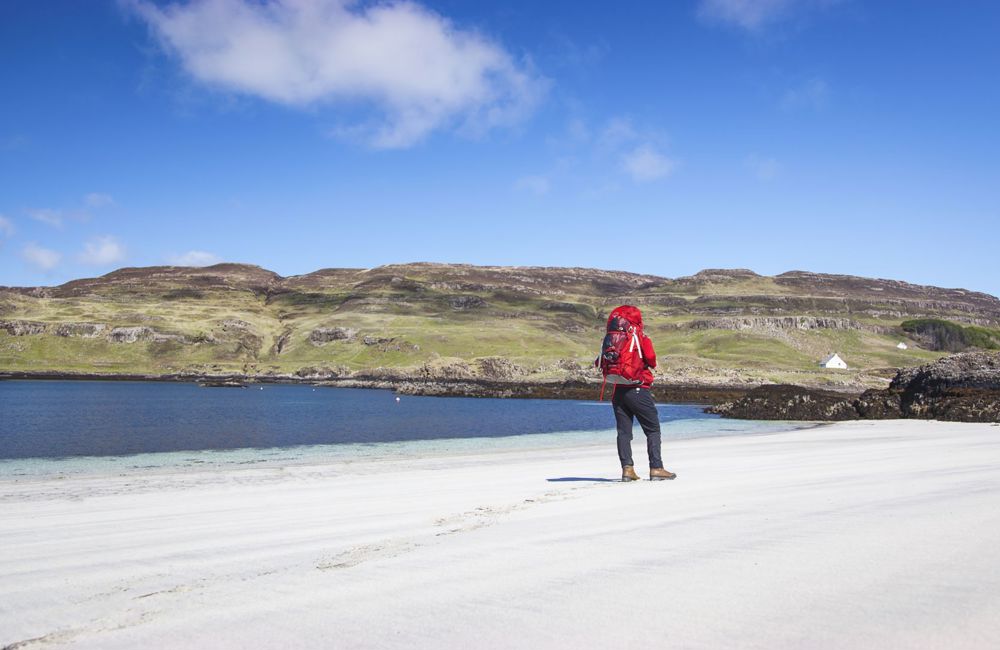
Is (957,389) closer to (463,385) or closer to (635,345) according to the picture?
(635,345)

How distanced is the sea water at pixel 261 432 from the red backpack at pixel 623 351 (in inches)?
513

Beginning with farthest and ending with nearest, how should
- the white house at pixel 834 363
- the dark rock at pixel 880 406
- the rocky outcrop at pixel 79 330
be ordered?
the rocky outcrop at pixel 79 330 < the white house at pixel 834 363 < the dark rock at pixel 880 406

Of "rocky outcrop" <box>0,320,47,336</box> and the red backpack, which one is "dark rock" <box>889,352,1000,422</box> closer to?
the red backpack

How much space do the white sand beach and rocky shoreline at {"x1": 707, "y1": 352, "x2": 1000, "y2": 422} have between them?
24.7m

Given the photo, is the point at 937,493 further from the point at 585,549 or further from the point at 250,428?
the point at 250,428

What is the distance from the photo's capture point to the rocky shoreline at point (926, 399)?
3005cm

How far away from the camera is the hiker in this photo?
10.5m

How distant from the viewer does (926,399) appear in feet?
112

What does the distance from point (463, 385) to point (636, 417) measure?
86.1m

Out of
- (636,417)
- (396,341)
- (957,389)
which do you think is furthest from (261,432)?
(396,341)

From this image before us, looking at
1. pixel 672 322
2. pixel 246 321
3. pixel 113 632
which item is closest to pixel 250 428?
pixel 113 632

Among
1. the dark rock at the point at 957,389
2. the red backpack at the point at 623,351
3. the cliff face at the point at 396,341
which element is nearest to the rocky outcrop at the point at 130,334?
the cliff face at the point at 396,341

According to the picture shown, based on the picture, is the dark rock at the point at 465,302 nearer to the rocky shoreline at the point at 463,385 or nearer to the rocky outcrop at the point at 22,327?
the rocky shoreline at the point at 463,385

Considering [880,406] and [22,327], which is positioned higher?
[22,327]
